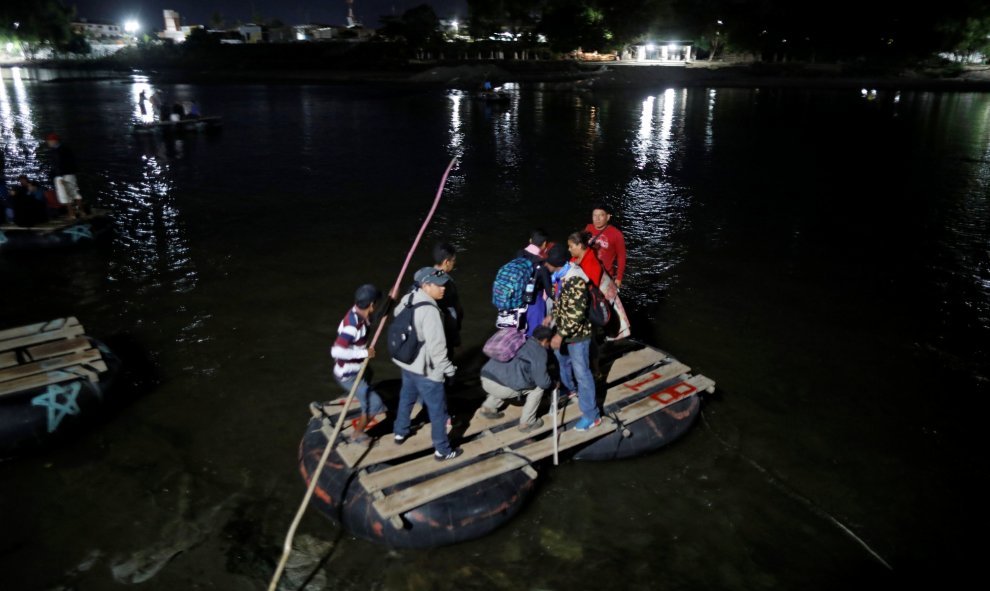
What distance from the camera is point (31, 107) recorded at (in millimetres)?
47781

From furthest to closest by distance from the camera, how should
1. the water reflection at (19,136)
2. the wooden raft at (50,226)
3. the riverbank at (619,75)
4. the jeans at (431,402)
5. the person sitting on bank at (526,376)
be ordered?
1. the riverbank at (619,75)
2. the water reflection at (19,136)
3. the wooden raft at (50,226)
4. the person sitting on bank at (526,376)
5. the jeans at (431,402)

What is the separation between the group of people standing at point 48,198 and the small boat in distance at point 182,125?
19.7m

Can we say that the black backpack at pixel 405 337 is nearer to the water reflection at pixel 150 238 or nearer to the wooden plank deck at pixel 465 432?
the wooden plank deck at pixel 465 432

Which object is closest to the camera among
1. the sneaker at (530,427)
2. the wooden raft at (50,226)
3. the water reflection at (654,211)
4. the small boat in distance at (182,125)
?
the sneaker at (530,427)

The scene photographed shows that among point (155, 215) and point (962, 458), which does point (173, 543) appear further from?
point (155, 215)

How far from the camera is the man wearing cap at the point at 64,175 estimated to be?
1451 centimetres

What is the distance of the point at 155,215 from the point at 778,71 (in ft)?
279

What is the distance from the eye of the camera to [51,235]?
14266mm

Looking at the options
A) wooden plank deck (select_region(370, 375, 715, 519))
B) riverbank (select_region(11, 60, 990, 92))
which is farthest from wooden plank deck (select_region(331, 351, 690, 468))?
riverbank (select_region(11, 60, 990, 92))

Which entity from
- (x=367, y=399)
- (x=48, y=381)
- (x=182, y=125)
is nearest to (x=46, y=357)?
(x=48, y=381)

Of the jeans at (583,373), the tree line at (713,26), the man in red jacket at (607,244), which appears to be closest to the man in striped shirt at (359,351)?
the jeans at (583,373)

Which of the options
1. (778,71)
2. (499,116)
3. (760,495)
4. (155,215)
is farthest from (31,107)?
(778,71)

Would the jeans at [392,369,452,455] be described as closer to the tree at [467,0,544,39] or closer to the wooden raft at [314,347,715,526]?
the wooden raft at [314,347,715,526]

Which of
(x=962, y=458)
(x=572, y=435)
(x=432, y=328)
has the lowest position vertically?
(x=962, y=458)
